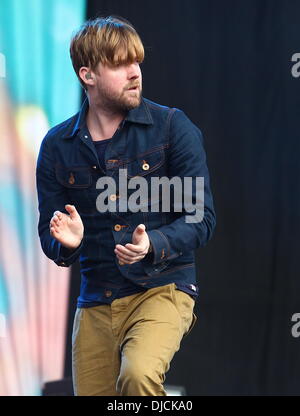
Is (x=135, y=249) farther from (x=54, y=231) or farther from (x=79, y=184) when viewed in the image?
(x=79, y=184)

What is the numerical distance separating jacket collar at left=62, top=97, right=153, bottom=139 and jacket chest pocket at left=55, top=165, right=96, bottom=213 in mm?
126

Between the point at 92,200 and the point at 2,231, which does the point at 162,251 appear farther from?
the point at 2,231

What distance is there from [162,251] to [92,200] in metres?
0.39

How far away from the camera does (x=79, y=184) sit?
2.69 metres

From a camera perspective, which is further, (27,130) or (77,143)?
(27,130)

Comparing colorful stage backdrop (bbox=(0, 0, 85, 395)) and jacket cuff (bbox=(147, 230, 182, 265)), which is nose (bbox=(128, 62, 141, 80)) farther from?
colorful stage backdrop (bbox=(0, 0, 85, 395))

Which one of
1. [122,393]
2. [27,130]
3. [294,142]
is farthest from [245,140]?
[122,393]

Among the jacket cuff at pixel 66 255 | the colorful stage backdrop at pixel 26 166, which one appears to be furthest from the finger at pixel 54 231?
the colorful stage backdrop at pixel 26 166

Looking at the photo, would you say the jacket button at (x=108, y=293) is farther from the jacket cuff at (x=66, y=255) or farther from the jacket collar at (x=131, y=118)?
the jacket collar at (x=131, y=118)

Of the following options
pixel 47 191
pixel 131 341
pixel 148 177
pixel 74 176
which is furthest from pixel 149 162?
pixel 131 341

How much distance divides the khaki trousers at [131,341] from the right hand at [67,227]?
0.27 meters

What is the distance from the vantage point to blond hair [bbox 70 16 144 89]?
2.56 metres

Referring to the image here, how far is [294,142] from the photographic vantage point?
3947mm

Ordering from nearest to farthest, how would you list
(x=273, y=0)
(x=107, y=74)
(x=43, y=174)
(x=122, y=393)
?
(x=122, y=393) < (x=107, y=74) < (x=43, y=174) < (x=273, y=0)
